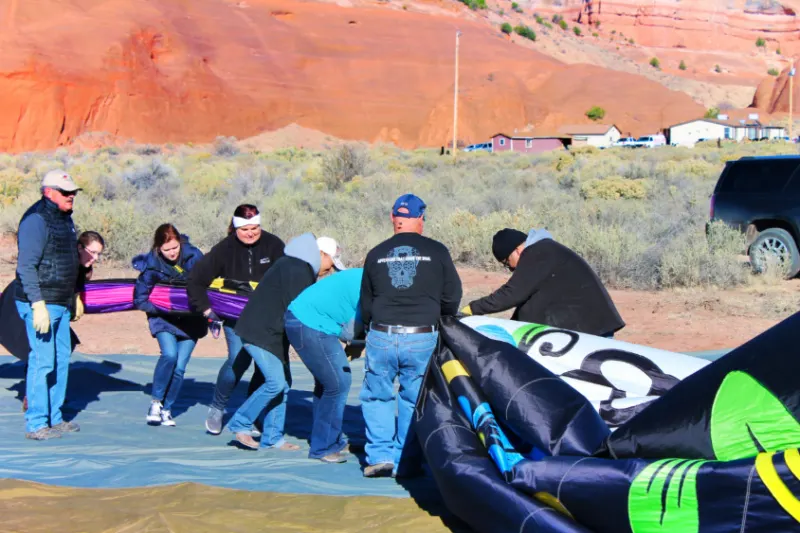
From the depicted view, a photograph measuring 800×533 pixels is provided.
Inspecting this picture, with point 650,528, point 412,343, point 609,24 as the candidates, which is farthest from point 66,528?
point 609,24

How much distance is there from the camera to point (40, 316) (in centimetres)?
623

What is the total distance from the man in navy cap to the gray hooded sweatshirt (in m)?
0.63

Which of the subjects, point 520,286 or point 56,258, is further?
point 56,258

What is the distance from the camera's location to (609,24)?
134625 millimetres

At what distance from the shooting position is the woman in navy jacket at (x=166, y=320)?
23.1 feet

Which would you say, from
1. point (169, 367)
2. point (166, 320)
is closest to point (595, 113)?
point (166, 320)

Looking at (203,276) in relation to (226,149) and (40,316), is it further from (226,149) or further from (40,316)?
(226,149)

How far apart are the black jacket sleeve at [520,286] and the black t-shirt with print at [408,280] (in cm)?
54

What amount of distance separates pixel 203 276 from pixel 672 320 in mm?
6514

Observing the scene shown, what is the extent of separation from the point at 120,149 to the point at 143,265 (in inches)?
1814

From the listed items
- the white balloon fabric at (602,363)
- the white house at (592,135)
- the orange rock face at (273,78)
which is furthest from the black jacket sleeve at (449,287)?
the white house at (592,135)

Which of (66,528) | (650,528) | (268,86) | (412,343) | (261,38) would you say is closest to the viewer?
(650,528)

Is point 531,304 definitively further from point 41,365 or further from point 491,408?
point 41,365

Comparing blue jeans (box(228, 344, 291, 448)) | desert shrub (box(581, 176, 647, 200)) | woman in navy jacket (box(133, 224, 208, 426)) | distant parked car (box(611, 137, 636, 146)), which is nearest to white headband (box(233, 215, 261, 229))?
woman in navy jacket (box(133, 224, 208, 426))
